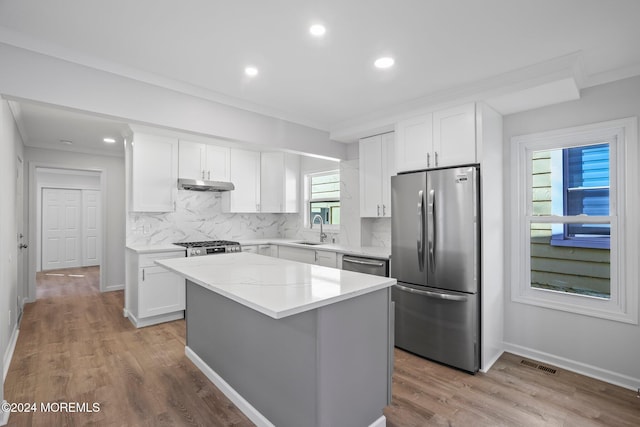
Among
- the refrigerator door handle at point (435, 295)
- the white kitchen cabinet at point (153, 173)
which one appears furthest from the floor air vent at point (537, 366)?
the white kitchen cabinet at point (153, 173)

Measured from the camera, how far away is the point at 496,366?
9.66ft

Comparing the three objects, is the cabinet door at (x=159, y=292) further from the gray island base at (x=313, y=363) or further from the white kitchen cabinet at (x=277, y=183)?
the gray island base at (x=313, y=363)

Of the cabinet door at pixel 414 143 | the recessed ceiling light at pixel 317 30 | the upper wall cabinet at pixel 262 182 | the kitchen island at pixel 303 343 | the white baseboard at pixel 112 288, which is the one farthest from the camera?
the white baseboard at pixel 112 288

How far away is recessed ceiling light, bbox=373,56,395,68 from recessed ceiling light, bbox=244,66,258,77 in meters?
0.97

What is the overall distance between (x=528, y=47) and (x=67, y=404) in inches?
Result: 167

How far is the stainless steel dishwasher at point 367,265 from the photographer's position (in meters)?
3.54

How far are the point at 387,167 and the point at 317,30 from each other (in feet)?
6.85

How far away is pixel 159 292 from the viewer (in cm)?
404

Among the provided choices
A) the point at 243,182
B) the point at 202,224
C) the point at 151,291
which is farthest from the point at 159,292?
the point at 243,182

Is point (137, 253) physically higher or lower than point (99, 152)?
lower

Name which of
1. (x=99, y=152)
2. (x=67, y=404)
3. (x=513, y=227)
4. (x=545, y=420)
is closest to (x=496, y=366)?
(x=545, y=420)

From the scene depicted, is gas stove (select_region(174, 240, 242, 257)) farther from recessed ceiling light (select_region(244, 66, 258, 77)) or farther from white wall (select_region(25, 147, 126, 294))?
recessed ceiling light (select_region(244, 66, 258, 77))

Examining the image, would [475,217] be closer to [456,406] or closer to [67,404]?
[456,406]

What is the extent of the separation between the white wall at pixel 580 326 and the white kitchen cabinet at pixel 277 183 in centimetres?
330
